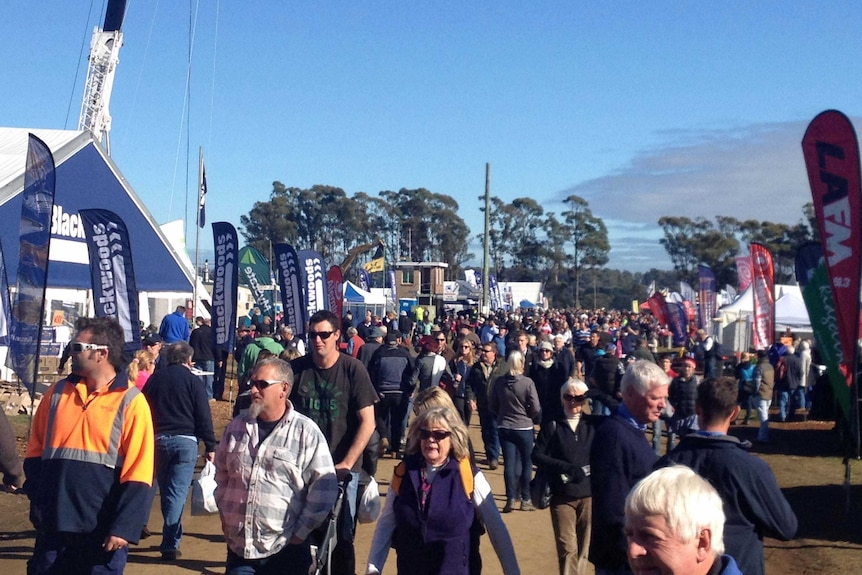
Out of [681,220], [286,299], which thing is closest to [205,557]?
[286,299]

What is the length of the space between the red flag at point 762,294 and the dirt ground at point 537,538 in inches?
254

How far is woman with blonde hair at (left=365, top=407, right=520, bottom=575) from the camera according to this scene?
3.78 metres

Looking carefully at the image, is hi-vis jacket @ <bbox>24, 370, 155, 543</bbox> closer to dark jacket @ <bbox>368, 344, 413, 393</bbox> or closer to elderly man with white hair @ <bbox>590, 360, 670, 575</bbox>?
elderly man with white hair @ <bbox>590, 360, 670, 575</bbox>

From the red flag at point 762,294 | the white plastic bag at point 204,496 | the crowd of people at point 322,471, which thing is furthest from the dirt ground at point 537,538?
the red flag at point 762,294

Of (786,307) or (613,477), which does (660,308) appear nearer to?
(786,307)

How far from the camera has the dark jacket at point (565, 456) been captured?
6.05m

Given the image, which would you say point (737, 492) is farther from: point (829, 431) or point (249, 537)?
point (829, 431)

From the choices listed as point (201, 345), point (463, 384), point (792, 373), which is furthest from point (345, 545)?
point (792, 373)

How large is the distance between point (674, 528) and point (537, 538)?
20.8 ft

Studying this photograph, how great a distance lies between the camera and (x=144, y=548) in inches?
298

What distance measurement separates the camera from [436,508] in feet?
12.5

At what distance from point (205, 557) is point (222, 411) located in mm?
9742

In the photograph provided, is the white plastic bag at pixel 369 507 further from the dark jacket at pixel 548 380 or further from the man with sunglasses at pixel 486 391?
the man with sunglasses at pixel 486 391

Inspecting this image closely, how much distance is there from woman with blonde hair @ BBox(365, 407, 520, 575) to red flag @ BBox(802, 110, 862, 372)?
18.4ft
